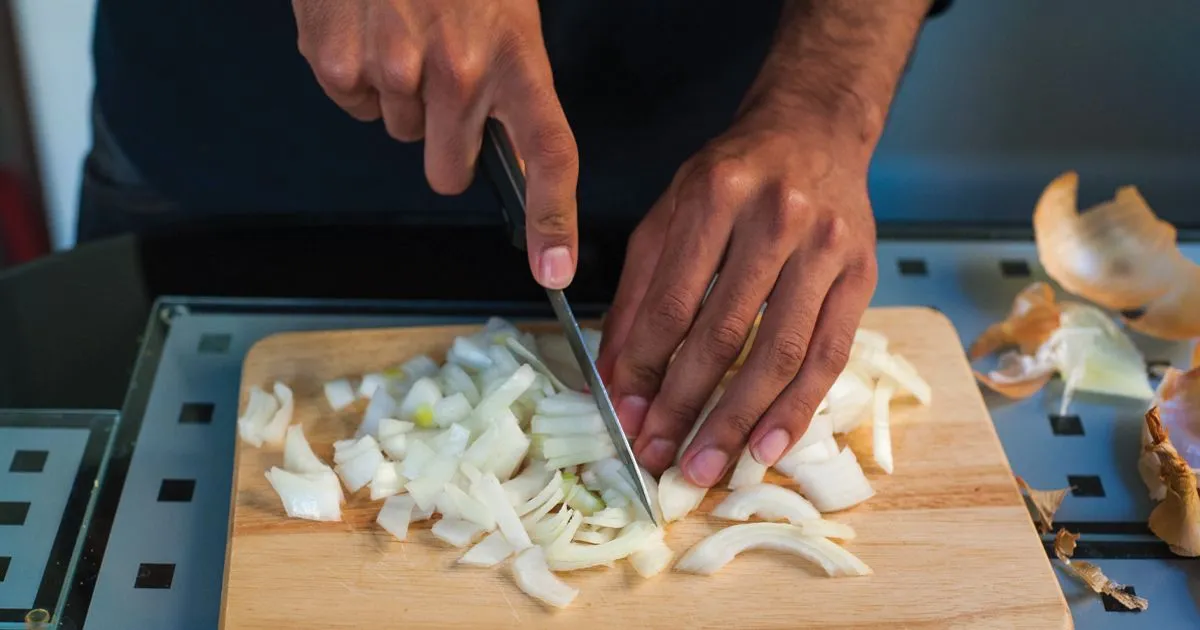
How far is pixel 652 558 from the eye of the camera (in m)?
Result: 1.00

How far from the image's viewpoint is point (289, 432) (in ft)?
3.67

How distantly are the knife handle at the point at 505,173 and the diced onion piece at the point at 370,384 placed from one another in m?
0.22

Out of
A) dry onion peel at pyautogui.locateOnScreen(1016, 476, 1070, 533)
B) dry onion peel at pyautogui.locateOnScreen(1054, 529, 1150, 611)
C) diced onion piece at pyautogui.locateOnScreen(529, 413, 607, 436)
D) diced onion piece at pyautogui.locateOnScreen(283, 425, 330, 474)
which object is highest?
diced onion piece at pyautogui.locateOnScreen(529, 413, 607, 436)

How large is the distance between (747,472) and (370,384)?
16.3 inches

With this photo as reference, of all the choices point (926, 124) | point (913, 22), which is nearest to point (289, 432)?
point (913, 22)

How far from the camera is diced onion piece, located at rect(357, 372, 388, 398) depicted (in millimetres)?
1179

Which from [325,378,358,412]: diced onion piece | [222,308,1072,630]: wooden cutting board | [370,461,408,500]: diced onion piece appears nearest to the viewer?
[222,308,1072,630]: wooden cutting board

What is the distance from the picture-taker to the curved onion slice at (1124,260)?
128 centimetres

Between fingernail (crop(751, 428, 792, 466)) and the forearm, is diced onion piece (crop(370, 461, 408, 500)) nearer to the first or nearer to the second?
fingernail (crop(751, 428, 792, 466))

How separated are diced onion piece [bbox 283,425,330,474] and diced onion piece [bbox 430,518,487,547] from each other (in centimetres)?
14

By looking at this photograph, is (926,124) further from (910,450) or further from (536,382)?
(536,382)

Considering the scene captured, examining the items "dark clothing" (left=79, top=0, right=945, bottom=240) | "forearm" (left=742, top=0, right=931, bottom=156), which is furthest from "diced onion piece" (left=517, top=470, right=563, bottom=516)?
"dark clothing" (left=79, top=0, right=945, bottom=240)

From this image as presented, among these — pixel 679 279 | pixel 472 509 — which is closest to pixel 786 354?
pixel 679 279

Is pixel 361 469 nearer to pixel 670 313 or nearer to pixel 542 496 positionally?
pixel 542 496
